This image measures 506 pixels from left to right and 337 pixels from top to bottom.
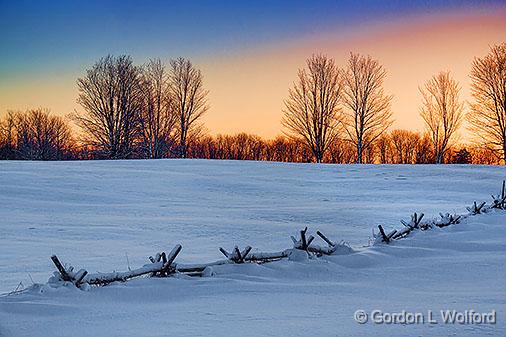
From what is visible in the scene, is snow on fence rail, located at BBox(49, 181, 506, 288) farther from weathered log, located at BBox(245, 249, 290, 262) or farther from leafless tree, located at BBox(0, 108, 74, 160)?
leafless tree, located at BBox(0, 108, 74, 160)

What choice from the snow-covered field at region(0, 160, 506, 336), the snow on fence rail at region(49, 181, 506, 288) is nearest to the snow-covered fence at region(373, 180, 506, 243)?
the snow on fence rail at region(49, 181, 506, 288)

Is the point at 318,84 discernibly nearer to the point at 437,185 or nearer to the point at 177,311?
the point at 437,185

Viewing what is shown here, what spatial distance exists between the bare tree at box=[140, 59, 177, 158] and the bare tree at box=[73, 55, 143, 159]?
0.84 meters

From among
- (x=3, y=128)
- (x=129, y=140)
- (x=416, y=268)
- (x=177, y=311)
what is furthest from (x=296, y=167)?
(x=3, y=128)

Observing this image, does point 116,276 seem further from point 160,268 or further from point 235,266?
point 235,266

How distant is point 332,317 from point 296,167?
58.6ft

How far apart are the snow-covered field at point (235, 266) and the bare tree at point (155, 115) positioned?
84.9ft

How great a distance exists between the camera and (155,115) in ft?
134

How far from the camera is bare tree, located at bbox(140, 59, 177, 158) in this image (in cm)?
3991

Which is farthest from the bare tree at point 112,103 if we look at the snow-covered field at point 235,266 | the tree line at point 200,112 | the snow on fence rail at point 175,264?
the snow on fence rail at point 175,264

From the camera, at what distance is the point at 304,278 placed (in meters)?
3.72

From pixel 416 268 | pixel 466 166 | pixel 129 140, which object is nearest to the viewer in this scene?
pixel 416 268

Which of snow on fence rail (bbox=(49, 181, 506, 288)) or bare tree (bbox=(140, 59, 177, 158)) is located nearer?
snow on fence rail (bbox=(49, 181, 506, 288))

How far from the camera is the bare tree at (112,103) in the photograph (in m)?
38.4
